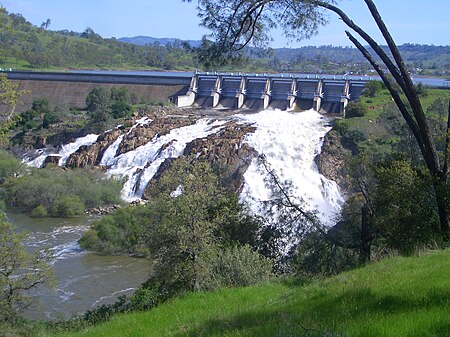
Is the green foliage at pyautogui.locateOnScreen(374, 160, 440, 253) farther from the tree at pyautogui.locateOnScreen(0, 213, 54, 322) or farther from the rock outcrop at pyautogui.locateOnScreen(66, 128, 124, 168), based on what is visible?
the rock outcrop at pyautogui.locateOnScreen(66, 128, 124, 168)

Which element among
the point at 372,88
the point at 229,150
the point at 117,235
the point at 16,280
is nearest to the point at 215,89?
the point at 372,88

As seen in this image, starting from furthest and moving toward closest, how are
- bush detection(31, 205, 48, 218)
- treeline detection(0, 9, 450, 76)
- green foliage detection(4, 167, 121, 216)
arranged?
treeline detection(0, 9, 450, 76), green foliage detection(4, 167, 121, 216), bush detection(31, 205, 48, 218)

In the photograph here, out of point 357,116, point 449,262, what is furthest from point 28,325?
point 357,116

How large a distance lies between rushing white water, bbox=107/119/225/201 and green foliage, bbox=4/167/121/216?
3.20 feet

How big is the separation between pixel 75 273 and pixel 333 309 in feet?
45.5

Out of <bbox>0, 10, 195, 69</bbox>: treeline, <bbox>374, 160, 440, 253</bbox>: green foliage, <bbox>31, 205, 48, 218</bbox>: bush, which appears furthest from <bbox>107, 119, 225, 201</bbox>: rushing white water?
<bbox>0, 10, 195, 69</bbox>: treeline

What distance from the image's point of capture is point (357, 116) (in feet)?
103

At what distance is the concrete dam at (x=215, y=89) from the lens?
3719cm

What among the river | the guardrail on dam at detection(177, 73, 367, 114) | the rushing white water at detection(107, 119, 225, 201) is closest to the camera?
the river

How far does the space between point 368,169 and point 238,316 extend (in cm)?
572

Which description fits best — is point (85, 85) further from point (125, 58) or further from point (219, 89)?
point (125, 58)

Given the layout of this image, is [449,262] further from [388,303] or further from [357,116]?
[357,116]

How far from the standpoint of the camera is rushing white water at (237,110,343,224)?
24203mm

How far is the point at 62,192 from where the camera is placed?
2572 centimetres
